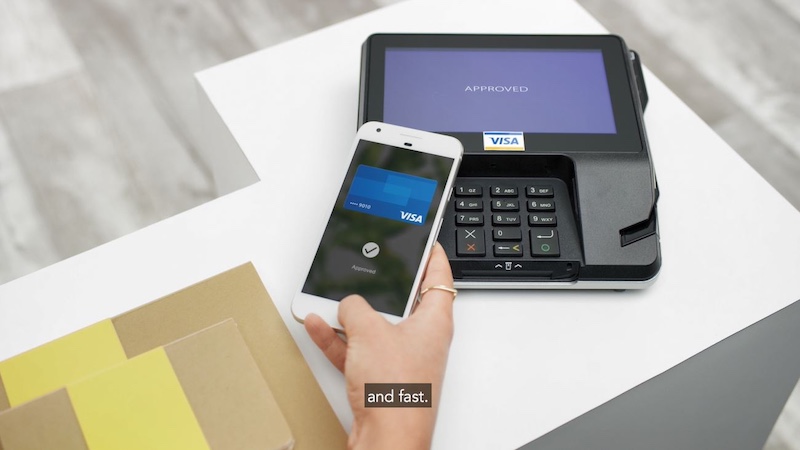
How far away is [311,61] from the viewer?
34.6 inches

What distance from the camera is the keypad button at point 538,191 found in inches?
27.5

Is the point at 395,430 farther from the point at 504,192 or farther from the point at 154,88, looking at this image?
the point at 154,88

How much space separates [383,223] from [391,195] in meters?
0.03

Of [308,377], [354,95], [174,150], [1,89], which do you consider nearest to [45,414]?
Result: [308,377]

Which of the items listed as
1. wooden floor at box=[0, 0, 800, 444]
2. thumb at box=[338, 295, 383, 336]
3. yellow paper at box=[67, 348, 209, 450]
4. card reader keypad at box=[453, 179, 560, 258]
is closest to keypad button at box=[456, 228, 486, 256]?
card reader keypad at box=[453, 179, 560, 258]

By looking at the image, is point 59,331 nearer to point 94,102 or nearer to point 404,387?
point 404,387

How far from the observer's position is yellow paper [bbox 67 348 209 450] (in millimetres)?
563

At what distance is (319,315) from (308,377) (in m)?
0.05

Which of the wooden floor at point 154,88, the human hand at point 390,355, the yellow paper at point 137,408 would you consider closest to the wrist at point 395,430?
the human hand at point 390,355

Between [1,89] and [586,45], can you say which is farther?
[1,89]

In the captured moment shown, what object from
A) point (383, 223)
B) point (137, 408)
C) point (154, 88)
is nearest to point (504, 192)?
point (383, 223)

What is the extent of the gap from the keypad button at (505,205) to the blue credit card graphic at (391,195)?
0.06m

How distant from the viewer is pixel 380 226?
66 centimetres

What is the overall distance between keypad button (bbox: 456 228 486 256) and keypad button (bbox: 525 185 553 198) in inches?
2.5
